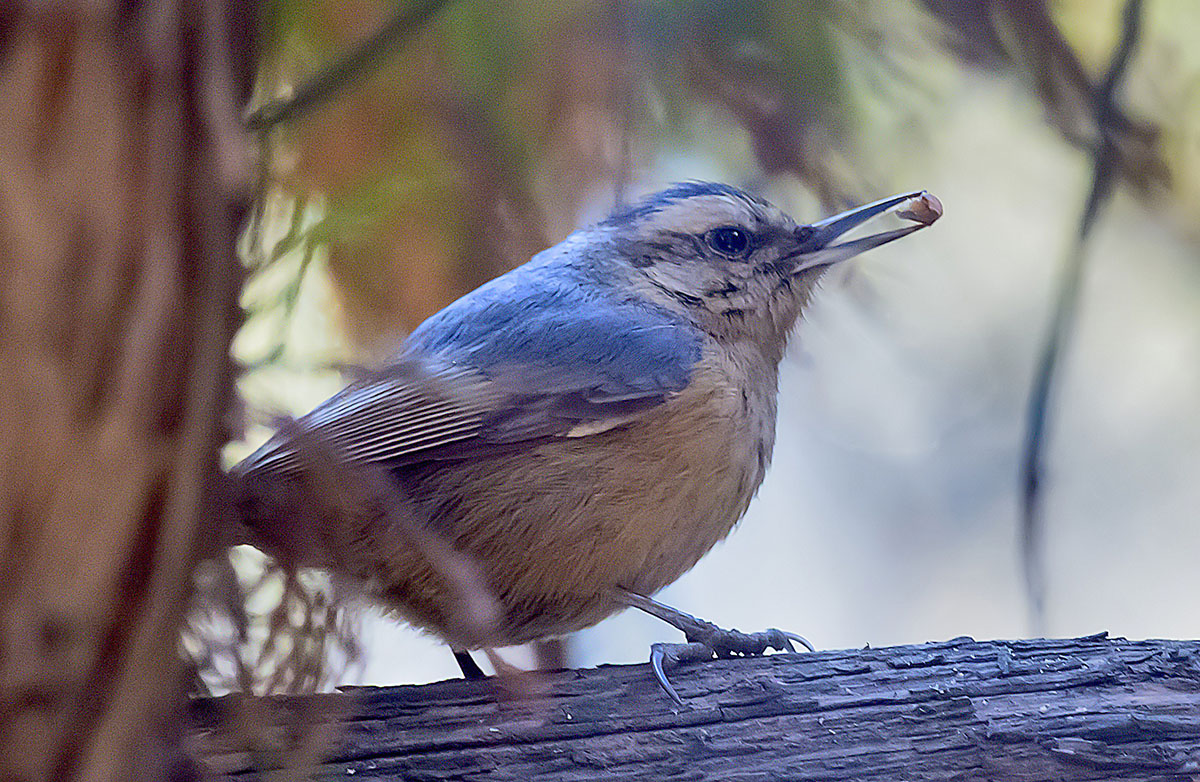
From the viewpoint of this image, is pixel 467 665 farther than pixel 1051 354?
Yes

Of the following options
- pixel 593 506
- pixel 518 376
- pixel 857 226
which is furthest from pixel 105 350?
pixel 857 226

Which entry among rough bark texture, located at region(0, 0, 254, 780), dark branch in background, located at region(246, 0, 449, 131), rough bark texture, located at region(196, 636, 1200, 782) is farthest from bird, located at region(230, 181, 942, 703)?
rough bark texture, located at region(0, 0, 254, 780)

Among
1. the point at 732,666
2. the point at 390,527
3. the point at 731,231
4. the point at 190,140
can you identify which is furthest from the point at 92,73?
the point at 731,231

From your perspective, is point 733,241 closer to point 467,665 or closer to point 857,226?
point 857,226

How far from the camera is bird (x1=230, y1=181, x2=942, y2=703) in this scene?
79.7 inches

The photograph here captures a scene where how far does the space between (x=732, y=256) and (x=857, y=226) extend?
0.29m

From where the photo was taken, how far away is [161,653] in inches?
30.9

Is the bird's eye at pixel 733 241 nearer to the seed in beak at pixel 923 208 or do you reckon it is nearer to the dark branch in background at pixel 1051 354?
the seed in beak at pixel 923 208

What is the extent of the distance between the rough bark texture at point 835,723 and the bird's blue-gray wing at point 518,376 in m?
0.47

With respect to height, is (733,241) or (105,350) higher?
(733,241)

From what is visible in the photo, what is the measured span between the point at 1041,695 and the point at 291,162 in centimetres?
130

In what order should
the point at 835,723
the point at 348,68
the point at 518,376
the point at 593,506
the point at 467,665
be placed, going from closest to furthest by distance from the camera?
the point at 348,68
the point at 835,723
the point at 593,506
the point at 518,376
the point at 467,665

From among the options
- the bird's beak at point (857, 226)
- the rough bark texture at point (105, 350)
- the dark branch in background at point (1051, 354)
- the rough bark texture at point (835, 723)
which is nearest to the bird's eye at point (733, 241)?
the bird's beak at point (857, 226)

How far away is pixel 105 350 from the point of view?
0.76 m
